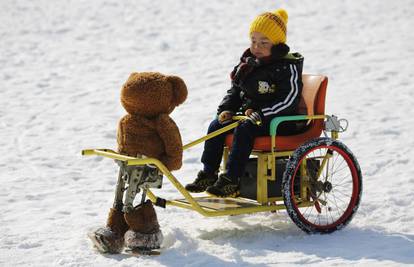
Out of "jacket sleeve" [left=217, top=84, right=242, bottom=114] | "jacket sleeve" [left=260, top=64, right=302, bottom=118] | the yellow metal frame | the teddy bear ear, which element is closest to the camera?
the teddy bear ear

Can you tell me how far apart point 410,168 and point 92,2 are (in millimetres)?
11138

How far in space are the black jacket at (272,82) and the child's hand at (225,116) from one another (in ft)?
0.57

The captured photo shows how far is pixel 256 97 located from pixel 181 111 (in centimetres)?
453

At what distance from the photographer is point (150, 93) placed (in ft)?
15.7

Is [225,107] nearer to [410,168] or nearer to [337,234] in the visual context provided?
[337,234]

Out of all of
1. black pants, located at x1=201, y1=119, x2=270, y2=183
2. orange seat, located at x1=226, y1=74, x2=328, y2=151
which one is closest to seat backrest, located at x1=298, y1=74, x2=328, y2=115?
orange seat, located at x1=226, y1=74, x2=328, y2=151

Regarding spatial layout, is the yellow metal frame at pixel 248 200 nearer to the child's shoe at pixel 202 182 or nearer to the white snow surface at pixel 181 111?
the child's shoe at pixel 202 182

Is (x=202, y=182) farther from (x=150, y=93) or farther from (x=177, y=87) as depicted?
(x=150, y=93)

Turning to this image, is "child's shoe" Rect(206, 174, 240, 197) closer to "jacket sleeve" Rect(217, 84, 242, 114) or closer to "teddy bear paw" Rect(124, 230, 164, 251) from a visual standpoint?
"teddy bear paw" Rect(124, 230, 164, 251)

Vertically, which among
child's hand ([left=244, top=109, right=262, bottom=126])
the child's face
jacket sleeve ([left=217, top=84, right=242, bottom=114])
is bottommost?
child's hand ([left=244, top=109, right=262, bottom=126])

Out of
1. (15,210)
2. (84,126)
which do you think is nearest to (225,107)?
(15,210)

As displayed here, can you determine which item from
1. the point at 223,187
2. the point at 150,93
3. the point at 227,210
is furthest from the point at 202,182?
the point at 150,93

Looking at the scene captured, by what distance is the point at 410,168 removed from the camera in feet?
23.1

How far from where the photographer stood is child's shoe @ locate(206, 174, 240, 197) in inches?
202
